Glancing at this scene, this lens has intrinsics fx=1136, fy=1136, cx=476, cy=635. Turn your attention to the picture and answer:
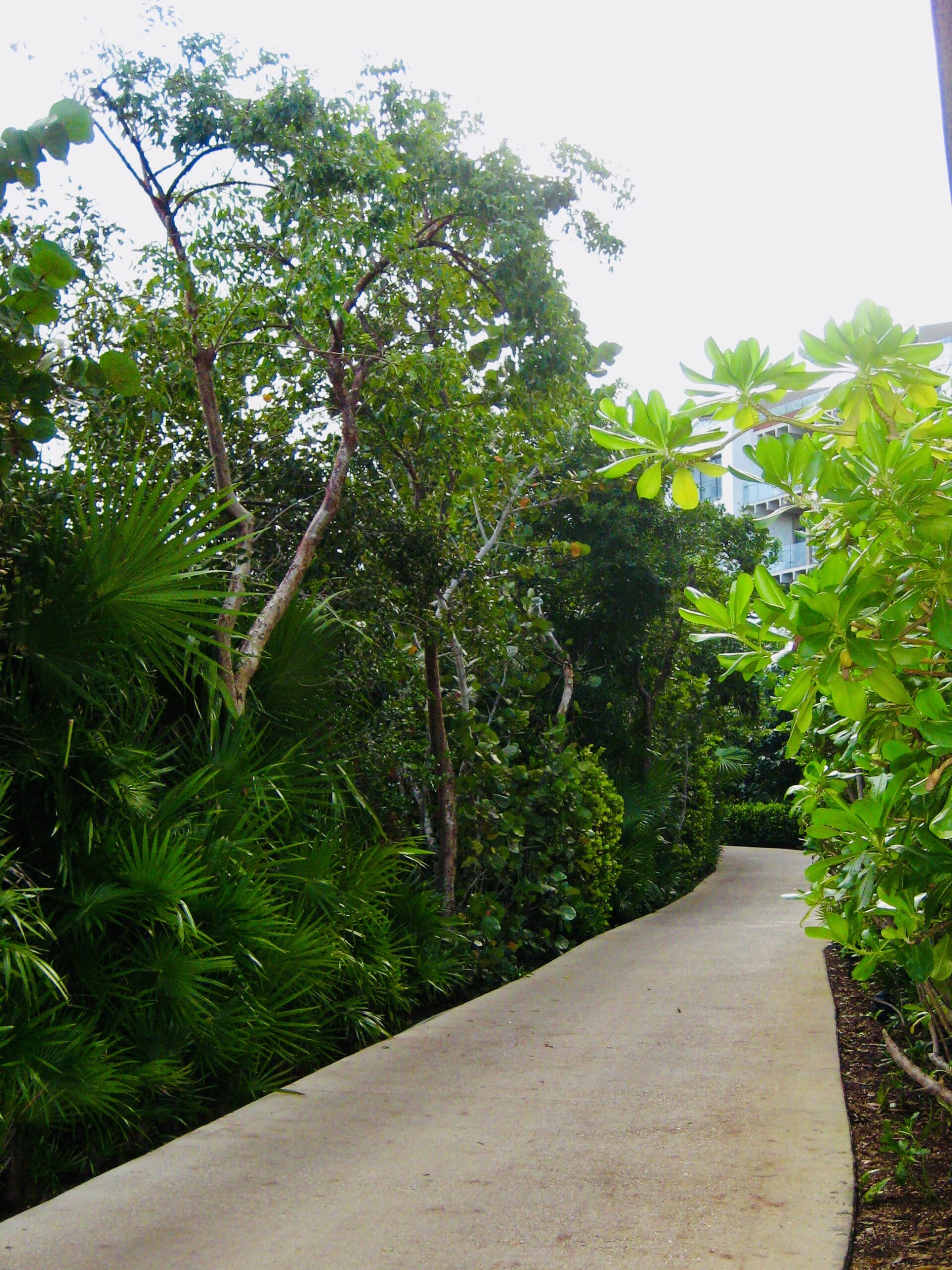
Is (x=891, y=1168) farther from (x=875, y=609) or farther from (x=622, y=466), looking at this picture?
(x=622, y=466)

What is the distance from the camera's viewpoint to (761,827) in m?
24.5

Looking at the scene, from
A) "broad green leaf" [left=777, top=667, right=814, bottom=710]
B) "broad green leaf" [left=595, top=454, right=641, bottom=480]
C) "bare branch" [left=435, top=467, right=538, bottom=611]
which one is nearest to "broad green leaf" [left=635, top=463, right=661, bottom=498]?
"broad green leaf" [left=595, top=454, right=641, bottom=480]

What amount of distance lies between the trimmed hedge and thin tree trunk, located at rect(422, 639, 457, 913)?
16762mm

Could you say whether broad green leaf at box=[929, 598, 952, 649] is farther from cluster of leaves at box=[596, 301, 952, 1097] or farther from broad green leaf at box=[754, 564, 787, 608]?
broad green leaf at box=[754, 564, 787, 608]

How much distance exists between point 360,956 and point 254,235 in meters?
4.12

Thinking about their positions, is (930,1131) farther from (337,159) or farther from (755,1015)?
(337,159)

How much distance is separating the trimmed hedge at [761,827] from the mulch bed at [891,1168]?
18372 mm

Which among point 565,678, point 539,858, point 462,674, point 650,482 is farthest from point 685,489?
point 565,678

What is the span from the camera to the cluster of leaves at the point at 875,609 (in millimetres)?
2064

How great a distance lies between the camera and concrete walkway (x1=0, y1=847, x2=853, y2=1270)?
3.16 metres

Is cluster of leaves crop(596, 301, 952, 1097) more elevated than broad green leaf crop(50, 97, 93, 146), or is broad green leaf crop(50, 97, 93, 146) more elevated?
broad green leaf crop(50, 97, 93, 146)

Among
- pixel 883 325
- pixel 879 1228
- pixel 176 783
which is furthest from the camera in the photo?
pixel 176 783

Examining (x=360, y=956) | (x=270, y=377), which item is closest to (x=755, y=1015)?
(x=360, y=956)

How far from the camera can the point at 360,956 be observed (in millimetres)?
6133
